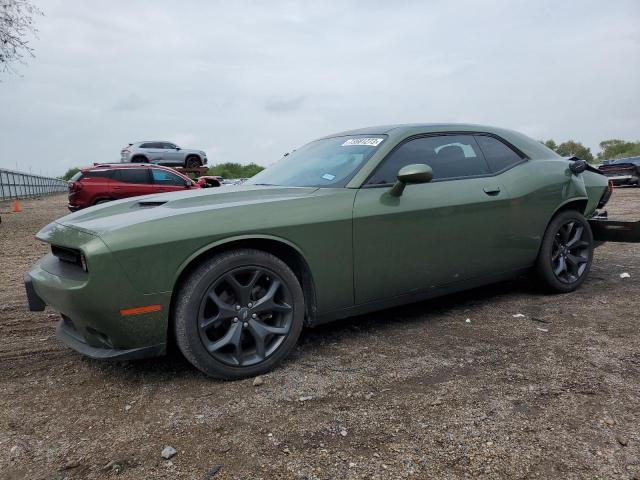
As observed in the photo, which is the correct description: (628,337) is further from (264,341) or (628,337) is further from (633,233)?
(264,341)

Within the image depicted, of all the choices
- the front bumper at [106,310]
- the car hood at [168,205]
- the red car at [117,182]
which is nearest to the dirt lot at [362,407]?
the front bumper at [106,310]

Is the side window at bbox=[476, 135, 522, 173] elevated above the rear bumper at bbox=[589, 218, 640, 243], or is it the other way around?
the side window at bbox=[476, 135, 522, 173]

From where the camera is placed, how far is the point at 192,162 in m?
23.7

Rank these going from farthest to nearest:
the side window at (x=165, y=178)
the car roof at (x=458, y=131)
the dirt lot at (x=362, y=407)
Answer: the side window at (x=165, y=178) → the car roof at (x=458, y=131) → the dirt lot at (x=362, y=407)

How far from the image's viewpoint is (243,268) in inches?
105

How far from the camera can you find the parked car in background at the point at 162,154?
22.1 meters

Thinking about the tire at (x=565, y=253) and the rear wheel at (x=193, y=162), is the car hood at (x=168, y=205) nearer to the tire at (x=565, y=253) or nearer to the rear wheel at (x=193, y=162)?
the tire at (x=565, y=253)

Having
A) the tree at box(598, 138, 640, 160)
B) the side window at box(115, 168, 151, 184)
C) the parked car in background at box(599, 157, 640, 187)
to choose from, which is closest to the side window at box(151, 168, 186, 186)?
the side window at box(115, 168, 151, 184)

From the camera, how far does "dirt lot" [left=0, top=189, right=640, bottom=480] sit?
192 centimetres

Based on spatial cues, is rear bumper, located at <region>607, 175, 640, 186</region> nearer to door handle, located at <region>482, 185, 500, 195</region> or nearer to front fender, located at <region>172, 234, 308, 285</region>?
door handle, located at <region>482, 185, 500, 195</region>

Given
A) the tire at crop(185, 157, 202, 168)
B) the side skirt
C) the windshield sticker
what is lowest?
the side skirt

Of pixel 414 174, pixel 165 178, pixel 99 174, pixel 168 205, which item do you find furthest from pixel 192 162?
pixel 414 174

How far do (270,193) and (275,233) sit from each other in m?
0.44

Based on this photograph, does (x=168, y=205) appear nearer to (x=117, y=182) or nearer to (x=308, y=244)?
(x=308, y=244)
